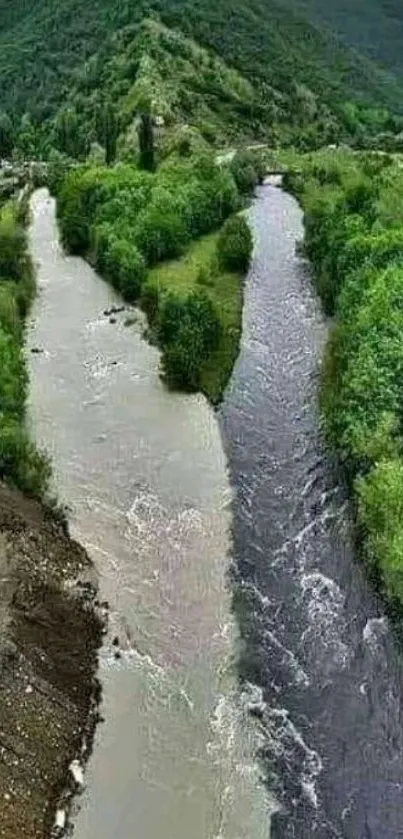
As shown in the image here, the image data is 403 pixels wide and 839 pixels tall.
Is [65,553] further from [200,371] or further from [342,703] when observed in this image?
[200,371]

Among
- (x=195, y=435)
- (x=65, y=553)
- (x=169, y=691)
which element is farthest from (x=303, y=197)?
(x=169, y=691)

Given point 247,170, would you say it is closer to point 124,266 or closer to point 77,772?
point 124,266

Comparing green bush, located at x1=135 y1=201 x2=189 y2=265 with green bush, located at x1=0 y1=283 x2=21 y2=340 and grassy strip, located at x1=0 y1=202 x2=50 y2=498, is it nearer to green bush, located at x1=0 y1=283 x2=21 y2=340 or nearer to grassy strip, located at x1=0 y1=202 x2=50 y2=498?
grassy strip, located at x1=0 y1=202 x2=50 y2=498

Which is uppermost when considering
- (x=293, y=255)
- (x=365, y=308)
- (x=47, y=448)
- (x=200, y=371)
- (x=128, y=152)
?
(x=128, y=152)

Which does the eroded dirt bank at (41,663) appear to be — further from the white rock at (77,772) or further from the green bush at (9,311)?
the green bush at (9,311)

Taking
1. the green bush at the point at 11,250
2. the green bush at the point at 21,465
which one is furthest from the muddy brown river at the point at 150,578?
the green bush at the point at 11,250

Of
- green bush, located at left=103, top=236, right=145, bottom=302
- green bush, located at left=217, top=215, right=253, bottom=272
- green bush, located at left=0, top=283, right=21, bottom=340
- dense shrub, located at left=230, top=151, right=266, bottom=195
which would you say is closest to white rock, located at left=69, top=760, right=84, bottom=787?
green bush, located at left=0, top=283, right=21, bottom=340
